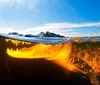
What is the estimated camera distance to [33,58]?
5.97 metres

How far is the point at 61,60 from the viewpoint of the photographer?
6.04 meters

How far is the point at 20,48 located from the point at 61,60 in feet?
3.16

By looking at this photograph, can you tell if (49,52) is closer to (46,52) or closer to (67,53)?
(46,52)

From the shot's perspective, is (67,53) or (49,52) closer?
(49,52)

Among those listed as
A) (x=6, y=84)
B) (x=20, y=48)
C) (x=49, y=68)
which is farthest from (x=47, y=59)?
(x=6, y=84)

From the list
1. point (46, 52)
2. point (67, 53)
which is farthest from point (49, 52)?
point (67, 53)

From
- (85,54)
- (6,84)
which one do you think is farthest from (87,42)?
(6,84)

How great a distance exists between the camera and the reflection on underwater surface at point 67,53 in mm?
5938

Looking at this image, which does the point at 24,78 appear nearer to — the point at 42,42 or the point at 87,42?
the point at 42,42

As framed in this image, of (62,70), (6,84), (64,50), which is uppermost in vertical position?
(64,50)

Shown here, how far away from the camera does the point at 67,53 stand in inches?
240

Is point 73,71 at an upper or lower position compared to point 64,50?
lower

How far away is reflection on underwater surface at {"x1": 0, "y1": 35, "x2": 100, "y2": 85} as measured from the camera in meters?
5.94

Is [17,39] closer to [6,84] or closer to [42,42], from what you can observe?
[42,42]
